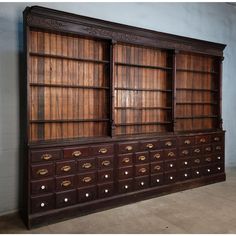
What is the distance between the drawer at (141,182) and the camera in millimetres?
3545

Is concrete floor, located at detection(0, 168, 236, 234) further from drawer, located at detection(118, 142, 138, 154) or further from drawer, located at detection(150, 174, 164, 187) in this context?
drawer, located at detection(118, 142, 138, 154)

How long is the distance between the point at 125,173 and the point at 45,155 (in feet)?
3.68

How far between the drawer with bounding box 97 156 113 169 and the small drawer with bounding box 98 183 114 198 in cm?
A: 23


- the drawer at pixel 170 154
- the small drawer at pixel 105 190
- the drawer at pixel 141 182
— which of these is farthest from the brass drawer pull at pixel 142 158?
the small drawer at pixel 105 190

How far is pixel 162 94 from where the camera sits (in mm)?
4066

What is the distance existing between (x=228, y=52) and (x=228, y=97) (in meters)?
0.89

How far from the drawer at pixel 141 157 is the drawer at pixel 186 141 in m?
0.67

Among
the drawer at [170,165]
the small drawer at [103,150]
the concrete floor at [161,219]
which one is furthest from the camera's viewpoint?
the drawer at [170,165]

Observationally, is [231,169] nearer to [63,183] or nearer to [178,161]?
[178,161]

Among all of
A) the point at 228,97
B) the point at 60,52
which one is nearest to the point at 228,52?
the point at 228,97

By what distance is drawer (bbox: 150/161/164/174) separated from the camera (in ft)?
12.1

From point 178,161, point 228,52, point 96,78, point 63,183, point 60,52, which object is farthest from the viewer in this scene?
point 228,52

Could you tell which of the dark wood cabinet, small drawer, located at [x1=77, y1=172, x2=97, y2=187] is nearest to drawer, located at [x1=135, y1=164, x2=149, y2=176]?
the dark wood cabinet

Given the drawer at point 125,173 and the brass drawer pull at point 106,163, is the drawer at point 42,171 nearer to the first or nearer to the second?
the brass drawer pull at point 106,163
